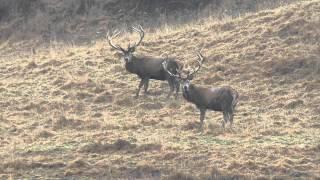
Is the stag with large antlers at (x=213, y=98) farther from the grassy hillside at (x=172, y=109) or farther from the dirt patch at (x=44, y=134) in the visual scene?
the dirt patch at (x=44, y=134)

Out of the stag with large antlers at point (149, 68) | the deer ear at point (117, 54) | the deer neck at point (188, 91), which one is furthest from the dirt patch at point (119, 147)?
the deer ear at point (117, 54)

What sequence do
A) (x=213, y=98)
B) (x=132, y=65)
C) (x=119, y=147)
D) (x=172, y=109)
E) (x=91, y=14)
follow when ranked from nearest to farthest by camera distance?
(x=119, y=147) → (x=213, y=98) → (x=172, y=109) → (x=132, y=65) → (x=91, y=14)

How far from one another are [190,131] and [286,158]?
11.4ft

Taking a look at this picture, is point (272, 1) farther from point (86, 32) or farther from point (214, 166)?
point (214, 166)

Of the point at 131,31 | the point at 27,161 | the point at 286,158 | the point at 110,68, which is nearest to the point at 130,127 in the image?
the point at 27,161

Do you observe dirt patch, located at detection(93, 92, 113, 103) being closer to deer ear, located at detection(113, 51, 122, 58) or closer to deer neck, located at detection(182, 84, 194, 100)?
deer neck, located at detection(182, 84, 194, 100)

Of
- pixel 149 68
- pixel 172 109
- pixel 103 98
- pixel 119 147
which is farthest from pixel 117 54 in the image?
pixel 119 147

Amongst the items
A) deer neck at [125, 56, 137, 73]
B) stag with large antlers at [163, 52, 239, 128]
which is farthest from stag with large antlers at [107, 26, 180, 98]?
stag with large antlers at [163, 52, 239, 128]

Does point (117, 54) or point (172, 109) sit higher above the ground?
point (117, 54)

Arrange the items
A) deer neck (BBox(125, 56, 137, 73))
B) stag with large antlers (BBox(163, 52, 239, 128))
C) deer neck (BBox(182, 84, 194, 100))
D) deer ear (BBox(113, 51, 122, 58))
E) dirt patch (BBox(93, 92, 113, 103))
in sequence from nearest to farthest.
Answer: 1. stag with large antlers (BBox(163, 52, 239, 128))
2. deer neck (BBox(182, 84, 194, 100))
3. dirt patch (BBox(93, 92, 113, 103))
4. deer neck (BBox(125, 56, 137, 73))
5. deer ear (BBox(113, 51, 122, 58))

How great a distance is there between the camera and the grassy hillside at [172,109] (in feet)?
48.8

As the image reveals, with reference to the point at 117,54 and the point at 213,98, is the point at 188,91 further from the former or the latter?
the point at 117,54

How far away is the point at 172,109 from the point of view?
20234 mm

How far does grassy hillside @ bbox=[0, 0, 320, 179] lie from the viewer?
1488 cm
